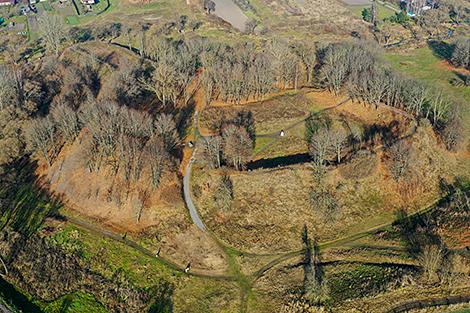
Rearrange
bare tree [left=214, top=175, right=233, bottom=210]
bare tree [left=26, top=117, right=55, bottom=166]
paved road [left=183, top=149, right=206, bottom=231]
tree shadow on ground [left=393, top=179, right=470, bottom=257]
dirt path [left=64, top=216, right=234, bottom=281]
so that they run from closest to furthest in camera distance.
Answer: dirt path [left=64, top=216, right=234, bottom=281] → tree shadow on ground [left=393, top=179, right=470, bottom=257] → paved road [left=183, top=149, right=206, bottom=231] → bare tree [left=214, top=175, right=233, bottom=210] → bare tree [left=26, top=117, right=55, bottom=166]

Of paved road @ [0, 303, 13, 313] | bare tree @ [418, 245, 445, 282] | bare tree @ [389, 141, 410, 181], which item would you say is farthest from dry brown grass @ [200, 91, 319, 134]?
paved road @ [0, 303, 13, 313]

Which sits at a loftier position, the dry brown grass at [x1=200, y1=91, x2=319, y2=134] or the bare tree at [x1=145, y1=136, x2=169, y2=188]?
the bare tree at [x1=145, y1=136, x2=169, y2=188]

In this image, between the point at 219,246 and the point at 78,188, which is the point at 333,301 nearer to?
the point at 219,246

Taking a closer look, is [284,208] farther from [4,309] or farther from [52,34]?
[52,34]

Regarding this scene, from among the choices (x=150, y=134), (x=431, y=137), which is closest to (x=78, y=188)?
(x=150, y=134)

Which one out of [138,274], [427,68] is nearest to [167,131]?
[138,274]

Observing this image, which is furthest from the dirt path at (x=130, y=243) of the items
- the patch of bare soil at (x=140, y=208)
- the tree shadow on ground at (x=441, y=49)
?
the tree shadow on ground at (x=441, y=49)

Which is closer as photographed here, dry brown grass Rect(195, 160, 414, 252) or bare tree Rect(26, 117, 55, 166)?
dry brown grass Rect(195, 160, 414, 252)

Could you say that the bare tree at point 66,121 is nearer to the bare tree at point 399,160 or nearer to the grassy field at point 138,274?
the grassy field at point 138,274

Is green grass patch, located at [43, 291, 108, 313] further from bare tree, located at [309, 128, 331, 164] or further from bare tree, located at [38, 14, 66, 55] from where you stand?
bare tree, located at [38, 14, 66, 55]
